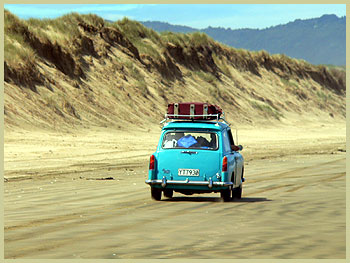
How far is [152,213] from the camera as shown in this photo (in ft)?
47.2

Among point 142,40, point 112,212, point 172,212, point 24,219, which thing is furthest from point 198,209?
point 142,40

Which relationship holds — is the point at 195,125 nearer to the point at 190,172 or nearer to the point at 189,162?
the point at 189,162

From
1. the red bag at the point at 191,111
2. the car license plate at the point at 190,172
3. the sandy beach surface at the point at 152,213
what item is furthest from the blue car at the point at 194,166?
the red bag at the point at 191,111

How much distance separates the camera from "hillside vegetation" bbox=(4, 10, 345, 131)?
1718 inches

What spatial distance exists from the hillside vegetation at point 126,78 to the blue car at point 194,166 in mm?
20917

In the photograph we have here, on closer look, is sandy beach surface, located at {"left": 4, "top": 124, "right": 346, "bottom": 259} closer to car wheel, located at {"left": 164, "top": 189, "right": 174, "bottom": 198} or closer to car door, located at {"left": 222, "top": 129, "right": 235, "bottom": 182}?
car wheel, located at {"left": 164, "top": 189, "right": 174, "bottom": 198}

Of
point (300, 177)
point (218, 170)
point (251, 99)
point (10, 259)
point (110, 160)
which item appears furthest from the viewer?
point (251, 99)

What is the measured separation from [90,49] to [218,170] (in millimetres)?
39644

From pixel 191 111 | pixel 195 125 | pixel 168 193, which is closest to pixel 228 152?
pixel 195 125

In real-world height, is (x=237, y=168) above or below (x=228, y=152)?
below

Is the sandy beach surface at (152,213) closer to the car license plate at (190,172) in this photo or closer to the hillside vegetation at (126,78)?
the car license plate at (190,172)

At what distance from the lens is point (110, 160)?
96.1 ft

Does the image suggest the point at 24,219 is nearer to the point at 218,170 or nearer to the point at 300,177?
the point at 218,170

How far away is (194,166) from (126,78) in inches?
1555
